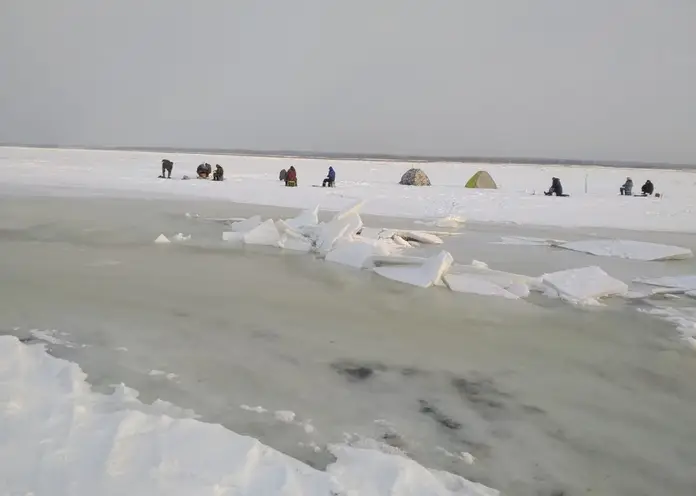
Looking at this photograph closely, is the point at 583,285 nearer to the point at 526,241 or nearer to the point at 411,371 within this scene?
the point at 411,371

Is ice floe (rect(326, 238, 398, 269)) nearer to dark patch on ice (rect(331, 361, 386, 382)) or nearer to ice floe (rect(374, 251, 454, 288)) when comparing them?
ice floe (rect(374, 251, 454, 288))

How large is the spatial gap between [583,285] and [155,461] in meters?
5.48

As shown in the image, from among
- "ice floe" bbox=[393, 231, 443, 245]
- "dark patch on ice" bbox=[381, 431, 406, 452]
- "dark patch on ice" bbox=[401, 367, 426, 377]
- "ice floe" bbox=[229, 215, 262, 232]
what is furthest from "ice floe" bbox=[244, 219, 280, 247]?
"dark patch on ice" bbox=[381, 431, 406, 452]

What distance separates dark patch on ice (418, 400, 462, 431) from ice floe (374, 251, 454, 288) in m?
3.46

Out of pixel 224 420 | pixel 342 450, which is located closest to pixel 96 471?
pixel 224 420

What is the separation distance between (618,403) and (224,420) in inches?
98.1

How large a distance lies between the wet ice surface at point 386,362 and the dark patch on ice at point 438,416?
0.01 meters

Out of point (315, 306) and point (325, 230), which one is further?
point (325, 230)

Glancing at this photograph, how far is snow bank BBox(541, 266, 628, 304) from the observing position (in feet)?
21.3

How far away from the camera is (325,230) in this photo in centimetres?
940

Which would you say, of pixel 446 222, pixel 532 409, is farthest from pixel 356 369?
pixel 446 222

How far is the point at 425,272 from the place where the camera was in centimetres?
711

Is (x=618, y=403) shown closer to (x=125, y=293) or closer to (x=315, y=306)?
(x=315, y=306)

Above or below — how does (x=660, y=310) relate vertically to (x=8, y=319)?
above
